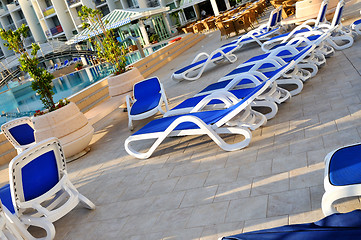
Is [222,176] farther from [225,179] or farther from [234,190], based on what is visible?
[234,190]

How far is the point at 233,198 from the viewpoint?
3.49m

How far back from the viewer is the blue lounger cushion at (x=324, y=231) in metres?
1.82

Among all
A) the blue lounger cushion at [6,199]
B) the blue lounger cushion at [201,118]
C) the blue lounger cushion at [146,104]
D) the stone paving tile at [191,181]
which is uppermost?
the blue lounger cushion at [6,199]

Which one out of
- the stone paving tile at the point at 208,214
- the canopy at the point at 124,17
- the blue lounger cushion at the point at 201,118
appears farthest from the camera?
the canopy at the point at 124,17

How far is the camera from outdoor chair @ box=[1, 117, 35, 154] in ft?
21.8

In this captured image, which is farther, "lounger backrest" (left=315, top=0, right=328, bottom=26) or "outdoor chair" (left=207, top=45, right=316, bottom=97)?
"lounger backrest" (left=315, top=0, right=328, bottom=26)

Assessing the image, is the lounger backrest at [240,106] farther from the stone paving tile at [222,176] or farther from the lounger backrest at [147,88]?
the lounger backrest at [147,88]

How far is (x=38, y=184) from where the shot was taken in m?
3.91

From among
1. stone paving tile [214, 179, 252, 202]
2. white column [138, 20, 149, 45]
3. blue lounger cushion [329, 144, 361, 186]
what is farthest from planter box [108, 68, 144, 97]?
white column [138, 20, 149, 45]

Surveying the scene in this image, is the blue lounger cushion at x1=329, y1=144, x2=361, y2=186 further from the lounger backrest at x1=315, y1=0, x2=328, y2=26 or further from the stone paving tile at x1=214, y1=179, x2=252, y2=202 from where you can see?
the lounger backrest at x1=315, y1=0, x2=328, y2=26

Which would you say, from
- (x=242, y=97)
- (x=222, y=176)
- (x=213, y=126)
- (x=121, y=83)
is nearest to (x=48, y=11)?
(x=121, y=83)

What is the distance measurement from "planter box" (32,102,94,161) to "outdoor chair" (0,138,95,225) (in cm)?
217

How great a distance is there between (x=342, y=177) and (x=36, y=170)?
2.87m

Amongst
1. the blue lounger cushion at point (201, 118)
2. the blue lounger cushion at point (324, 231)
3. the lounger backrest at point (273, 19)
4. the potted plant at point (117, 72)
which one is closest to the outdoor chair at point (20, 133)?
the potted plant at point (117, 72)
